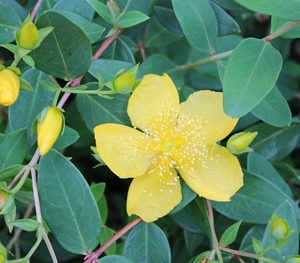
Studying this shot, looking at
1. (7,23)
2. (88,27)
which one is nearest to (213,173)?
(88,27)

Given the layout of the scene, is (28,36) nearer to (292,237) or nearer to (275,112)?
(275,112)

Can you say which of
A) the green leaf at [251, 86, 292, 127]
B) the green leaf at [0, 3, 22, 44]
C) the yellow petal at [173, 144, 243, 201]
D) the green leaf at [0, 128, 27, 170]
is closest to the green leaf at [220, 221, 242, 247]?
the yellow petal at [173, 144, 243, 201]

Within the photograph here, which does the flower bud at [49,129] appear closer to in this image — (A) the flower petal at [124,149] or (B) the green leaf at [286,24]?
(A) the flower petal at [124,149]

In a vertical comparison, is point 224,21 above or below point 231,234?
above

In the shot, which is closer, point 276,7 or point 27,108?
point 276,7

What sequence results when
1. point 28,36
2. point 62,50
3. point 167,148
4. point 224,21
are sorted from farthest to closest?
point 224,21
point 167,148
point 62,50
point 28,36

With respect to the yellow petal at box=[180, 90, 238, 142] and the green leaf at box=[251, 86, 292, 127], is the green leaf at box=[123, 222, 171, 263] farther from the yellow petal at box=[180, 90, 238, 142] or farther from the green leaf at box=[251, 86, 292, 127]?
the green leaf at box=[251, 86, 292, 127]

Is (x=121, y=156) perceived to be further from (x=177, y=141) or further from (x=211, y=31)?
(x=211, y=31)

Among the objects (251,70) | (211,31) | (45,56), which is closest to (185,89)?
(211,31)

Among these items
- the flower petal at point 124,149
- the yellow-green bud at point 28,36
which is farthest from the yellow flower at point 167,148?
the yellow-green bud at point 28,36
